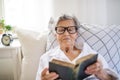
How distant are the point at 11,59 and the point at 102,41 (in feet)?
2.73

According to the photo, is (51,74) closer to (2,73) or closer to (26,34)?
(26,34)

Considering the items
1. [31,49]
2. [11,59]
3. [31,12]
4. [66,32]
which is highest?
[31,12]

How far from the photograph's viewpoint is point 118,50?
1327 millimetres

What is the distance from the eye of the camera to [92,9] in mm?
1993

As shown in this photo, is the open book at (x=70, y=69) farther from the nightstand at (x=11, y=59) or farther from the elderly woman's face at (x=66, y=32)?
the nightstand at (x=11, y=59)

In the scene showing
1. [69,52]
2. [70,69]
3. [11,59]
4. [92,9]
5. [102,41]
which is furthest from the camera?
[92,9]

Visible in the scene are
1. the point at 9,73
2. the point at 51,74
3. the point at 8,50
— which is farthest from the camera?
the point at 9,73

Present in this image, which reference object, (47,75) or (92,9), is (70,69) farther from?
(92,9)

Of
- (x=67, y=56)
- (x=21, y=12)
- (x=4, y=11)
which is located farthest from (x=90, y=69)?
(x=4, y=11)

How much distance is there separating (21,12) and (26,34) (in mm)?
702

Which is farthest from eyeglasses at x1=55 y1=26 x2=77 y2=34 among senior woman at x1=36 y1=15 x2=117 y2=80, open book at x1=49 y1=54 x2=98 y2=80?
open book at x1=49 y1=54 x2=98 y2=80

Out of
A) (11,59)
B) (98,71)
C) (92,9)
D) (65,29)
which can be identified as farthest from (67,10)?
(98,71)

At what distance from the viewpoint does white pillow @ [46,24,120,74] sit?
1.26 m

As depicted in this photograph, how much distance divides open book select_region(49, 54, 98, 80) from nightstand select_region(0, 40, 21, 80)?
679mm
